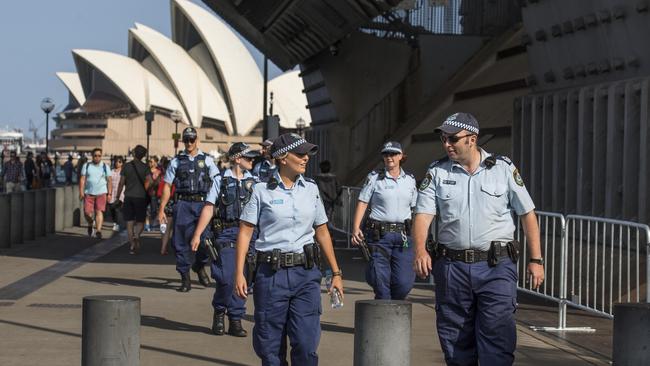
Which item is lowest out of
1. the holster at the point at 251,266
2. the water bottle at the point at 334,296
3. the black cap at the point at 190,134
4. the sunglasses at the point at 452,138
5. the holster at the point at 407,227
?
the water bottle at the point at 334,296

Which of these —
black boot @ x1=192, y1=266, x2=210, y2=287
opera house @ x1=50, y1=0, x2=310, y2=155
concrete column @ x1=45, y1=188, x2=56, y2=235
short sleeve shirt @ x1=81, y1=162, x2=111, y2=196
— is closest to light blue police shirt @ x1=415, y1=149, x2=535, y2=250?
black boot @ x1=192, y1=266, x2=210, y2=287

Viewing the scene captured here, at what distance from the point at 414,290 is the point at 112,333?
8.79m

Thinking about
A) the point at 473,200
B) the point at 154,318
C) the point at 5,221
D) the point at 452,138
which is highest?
the point at 452,138

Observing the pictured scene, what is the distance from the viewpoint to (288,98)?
120 meters

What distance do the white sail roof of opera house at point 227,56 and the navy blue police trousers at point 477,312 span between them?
8859 cm

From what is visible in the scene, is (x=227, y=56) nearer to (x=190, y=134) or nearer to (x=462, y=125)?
(x=190, y=134)

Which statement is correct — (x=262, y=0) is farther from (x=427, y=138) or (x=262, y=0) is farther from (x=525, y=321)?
(x=525, y=321)

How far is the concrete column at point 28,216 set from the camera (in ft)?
73.8

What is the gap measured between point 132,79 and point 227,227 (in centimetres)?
9722

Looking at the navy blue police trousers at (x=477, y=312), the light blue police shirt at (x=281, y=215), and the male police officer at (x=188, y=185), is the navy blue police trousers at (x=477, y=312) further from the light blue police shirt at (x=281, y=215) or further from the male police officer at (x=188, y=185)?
the male police officer at (x=188, y=185)

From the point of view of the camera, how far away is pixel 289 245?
7.87 meters

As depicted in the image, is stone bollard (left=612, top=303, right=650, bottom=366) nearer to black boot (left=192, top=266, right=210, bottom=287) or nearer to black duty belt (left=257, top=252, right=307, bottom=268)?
black duty belt (left=257, top=252, right=307, bottom=268)

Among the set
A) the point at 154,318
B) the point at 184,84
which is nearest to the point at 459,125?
the point at 154,318

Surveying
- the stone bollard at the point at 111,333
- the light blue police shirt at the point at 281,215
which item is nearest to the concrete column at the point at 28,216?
the light blue police shirt at the point at 281,215
